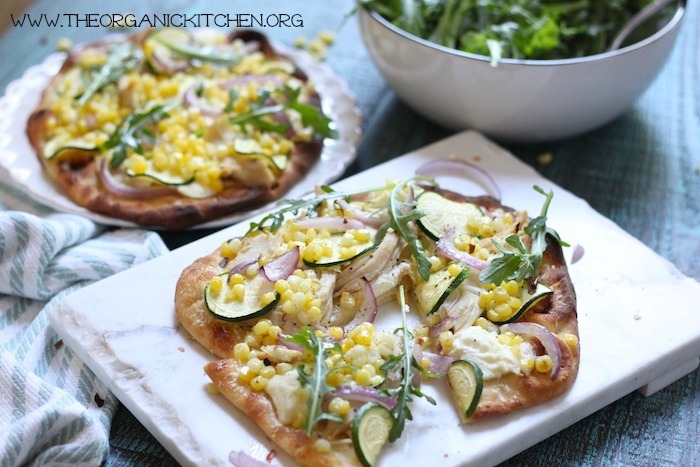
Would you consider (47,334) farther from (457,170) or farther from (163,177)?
(457,170)

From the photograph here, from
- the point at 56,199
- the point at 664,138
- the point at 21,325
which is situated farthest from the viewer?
the point at 664,138

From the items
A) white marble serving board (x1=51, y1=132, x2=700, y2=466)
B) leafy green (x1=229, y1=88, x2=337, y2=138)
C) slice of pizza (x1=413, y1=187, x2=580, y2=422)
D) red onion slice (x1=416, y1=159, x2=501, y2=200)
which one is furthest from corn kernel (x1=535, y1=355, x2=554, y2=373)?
leafy green (x1=229, y1=88, x2=337, y2=138)

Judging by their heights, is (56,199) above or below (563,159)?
above

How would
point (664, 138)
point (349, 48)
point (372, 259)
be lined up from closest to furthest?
point (372, 259) < point (664, 138) < point (349, 48)

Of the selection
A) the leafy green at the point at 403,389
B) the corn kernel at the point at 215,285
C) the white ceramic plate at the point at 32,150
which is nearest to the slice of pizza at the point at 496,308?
the leafy green at the point at 403,389

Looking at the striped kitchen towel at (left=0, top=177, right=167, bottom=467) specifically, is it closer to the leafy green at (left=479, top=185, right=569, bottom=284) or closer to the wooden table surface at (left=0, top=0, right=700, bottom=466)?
the wooden table surface at (left=0, top=0, right=700, bottom=466)

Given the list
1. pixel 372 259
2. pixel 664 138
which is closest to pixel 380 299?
pixel 372 259

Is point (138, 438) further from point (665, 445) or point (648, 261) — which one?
point (648, 261)

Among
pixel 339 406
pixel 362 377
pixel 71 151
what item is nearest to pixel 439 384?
pixel 362 377
